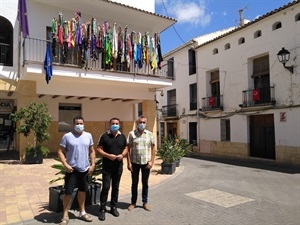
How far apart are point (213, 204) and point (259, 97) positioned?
439 inches

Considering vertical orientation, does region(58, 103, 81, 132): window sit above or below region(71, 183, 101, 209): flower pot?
above

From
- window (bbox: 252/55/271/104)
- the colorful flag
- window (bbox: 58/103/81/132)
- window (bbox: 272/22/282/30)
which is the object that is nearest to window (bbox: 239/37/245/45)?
window (bbox: 252/55/271/104)

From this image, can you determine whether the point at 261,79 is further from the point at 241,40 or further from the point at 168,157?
the point at 168,157

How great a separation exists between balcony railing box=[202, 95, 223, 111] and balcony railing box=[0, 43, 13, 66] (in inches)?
488

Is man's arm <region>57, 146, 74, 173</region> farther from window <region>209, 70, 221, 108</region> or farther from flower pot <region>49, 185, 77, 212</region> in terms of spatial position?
window <region>209, 70, 221, 108</region>

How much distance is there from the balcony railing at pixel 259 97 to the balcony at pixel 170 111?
26.3 ft

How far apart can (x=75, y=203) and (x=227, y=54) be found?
15500mm

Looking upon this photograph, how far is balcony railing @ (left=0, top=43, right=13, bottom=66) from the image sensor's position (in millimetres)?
13164

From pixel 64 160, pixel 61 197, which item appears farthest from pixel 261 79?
pixel 64 160

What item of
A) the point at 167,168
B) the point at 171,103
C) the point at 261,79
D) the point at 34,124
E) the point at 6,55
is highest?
the point at 6,55

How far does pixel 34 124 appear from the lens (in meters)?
11.5

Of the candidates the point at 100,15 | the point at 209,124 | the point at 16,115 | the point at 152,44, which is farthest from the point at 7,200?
the point at 209,124

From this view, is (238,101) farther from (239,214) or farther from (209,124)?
(239,214)

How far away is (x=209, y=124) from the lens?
2034 cm
